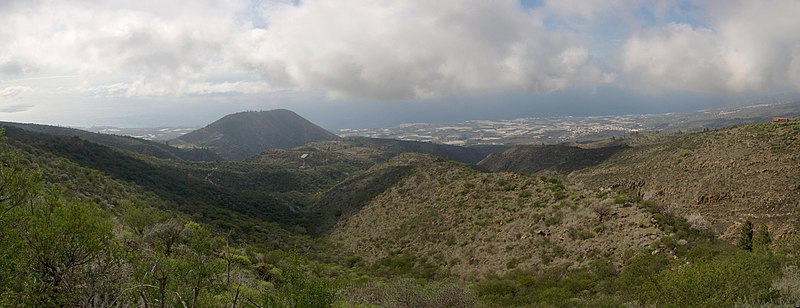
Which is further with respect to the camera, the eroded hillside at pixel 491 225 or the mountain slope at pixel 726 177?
the mountain slope at pixel 726 177

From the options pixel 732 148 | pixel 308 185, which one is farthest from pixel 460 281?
pixel 308 185

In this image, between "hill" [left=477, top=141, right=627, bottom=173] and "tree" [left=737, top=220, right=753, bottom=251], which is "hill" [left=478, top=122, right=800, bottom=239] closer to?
"tree" [left=737, top=220, right=753, bottom=251]

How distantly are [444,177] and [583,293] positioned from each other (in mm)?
34885

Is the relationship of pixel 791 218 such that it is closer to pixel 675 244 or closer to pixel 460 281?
pixel 675 244

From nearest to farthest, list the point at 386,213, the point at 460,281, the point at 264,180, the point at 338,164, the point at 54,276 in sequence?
the point at 54,276 < the point at 460,281 < the point at 386,213 < the point at 264,180 < the point at 338,164

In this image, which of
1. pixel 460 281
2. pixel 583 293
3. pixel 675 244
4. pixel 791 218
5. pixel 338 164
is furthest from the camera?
pixel 338 164

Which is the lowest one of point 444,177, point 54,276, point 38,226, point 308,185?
point 308,185

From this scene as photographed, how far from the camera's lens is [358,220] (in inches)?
2263

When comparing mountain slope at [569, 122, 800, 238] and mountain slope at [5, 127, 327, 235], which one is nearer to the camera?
mountain slope at [569, 122, 800, 238]

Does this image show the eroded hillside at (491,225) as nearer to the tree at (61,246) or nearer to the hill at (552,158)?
the tree at (61,246)

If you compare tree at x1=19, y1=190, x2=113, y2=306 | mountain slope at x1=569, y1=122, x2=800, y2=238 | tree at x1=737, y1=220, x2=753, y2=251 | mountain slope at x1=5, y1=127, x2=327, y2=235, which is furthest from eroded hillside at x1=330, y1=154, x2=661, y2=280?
tree at x1=19, y1=190, x2=113, y2=306

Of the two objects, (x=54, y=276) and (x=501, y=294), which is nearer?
(x=54, y=276)

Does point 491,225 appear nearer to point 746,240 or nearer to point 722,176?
point 746,240

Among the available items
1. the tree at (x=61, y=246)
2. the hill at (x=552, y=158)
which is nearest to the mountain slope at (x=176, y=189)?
the tree at (x=61, y=246)
